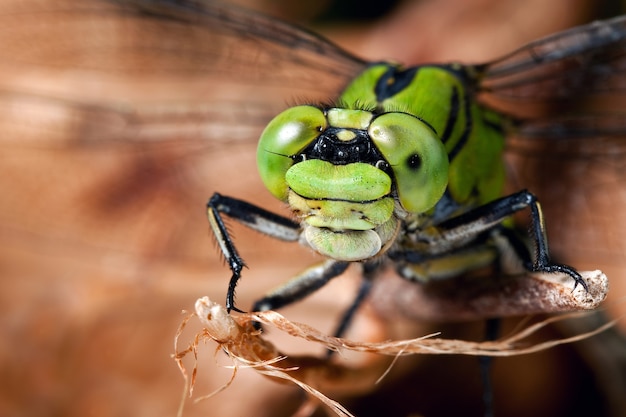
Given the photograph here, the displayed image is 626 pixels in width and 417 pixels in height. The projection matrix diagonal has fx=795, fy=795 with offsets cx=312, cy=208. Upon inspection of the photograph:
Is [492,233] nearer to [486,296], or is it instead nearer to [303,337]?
[486,296]

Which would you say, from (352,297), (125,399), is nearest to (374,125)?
(352,297)

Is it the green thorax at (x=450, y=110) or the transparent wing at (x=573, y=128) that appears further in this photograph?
the transparent wing at (x=573, y=128)

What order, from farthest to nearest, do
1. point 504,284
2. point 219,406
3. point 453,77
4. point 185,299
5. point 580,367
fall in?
point 185,299 → point 580,367 → point 219,406 → point 453,77 → point 504,284

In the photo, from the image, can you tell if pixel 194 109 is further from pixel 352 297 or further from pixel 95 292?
pixel 352 297

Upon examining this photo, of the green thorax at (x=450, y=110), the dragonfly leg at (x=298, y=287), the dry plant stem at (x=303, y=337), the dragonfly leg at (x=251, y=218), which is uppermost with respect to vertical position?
the green thorax at (x=450, y=110)

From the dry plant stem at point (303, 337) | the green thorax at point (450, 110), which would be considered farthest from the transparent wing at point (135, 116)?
the dry plant stem at point (303, 337)

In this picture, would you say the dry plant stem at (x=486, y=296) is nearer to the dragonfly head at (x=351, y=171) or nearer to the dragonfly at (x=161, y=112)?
the dragonfly head at (x=351, y=171)

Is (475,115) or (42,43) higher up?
(42,43)
